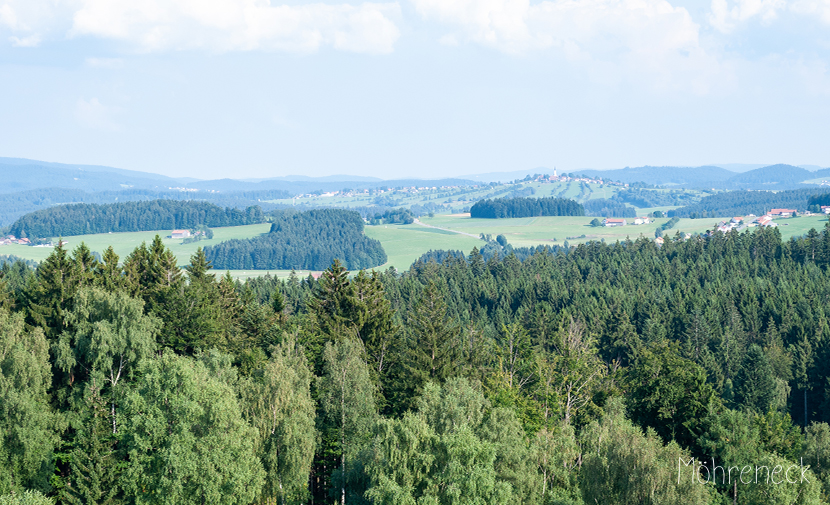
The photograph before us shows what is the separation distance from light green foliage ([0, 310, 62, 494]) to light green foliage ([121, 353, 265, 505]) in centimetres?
903

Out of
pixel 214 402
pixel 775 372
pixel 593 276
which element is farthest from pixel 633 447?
pixel 593 276

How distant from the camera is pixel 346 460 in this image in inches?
1807

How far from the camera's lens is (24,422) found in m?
47.8

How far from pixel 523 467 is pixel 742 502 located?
12333mm

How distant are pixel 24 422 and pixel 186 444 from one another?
46.1 ft

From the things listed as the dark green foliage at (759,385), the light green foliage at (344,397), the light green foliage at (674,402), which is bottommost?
the dark green foliage at (759,385)

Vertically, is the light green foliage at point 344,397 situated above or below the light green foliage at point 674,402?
above

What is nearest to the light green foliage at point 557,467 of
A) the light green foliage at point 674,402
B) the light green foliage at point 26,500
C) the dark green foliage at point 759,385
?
the light green foliage at point 674,402

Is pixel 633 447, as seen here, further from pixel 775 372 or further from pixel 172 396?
pixel 775 372

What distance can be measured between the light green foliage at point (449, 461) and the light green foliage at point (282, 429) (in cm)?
612

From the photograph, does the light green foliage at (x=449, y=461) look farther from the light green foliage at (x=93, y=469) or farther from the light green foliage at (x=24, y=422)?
the light green foliage at (x=24, y=422)

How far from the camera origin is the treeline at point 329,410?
38.9 metres

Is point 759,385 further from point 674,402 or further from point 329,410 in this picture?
point 329,410

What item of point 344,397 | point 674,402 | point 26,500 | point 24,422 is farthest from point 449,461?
point 674,402
